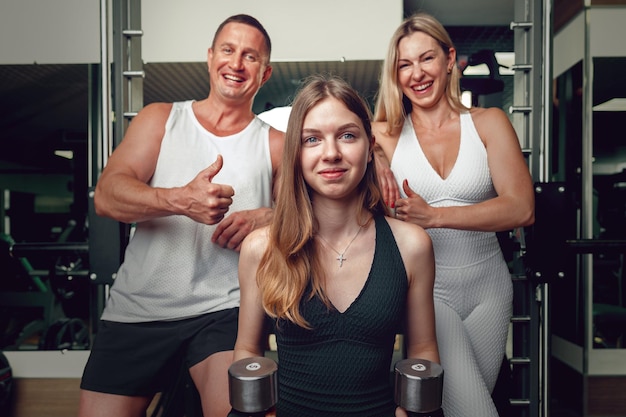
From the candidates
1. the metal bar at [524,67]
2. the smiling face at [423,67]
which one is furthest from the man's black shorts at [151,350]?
the metal bar at [524,67]

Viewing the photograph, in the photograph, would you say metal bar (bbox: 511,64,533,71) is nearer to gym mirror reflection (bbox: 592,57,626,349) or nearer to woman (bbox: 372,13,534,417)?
woman (bbox: 372,13,534,417)

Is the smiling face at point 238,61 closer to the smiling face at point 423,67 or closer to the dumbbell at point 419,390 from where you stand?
the smiling face at point 423,67

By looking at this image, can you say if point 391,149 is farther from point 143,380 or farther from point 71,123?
point 71,123

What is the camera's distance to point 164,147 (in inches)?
77.1

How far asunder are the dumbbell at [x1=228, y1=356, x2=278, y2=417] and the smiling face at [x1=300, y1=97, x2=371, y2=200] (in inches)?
23.2

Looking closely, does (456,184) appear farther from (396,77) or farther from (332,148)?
(332,148)

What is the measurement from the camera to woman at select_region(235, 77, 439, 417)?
1.46 m

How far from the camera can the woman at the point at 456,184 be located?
5.70ft

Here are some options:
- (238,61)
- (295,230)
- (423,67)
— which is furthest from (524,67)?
(295,230)

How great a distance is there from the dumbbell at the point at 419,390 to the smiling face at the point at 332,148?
58 cm

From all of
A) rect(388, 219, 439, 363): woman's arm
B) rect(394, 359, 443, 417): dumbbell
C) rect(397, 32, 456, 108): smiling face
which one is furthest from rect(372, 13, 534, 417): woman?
rect(394, 359, 443, 417): dumbbell

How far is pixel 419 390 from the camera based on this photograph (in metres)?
1.05

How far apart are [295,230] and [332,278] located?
0.59 ft

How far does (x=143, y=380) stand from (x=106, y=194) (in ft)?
2.16
